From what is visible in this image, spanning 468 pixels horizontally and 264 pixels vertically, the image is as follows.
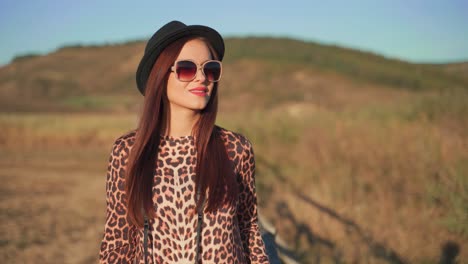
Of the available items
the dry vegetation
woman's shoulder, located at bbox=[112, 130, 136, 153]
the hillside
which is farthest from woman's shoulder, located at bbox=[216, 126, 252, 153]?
the hillside

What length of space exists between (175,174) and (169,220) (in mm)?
175

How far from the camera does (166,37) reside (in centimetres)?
195

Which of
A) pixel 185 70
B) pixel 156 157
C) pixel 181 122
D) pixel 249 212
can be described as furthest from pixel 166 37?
pixel 249 212

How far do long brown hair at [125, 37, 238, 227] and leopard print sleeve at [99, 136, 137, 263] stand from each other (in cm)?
5

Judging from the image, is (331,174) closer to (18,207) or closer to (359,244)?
(359,244)

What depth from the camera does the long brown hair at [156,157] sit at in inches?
75.5

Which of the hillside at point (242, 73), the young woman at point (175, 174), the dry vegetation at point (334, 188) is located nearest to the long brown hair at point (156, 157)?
the young woman at point (175, 174)

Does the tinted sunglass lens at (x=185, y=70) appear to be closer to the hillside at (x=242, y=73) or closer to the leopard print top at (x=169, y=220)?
the leopard print top at (x=169, y=220)

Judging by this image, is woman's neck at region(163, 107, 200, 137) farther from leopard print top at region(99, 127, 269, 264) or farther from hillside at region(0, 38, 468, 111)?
hillside at region(0, 38, 468, 111)

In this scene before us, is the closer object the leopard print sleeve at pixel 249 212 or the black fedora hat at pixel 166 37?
the black fedora hat at pixel 166 37

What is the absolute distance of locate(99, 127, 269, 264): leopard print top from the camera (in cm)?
198

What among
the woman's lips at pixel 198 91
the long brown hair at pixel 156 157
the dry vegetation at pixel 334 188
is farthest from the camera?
the dry vegetation at pixel 334 188

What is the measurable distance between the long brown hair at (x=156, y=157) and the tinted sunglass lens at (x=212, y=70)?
9 cm

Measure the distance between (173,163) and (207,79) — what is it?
35 cm
